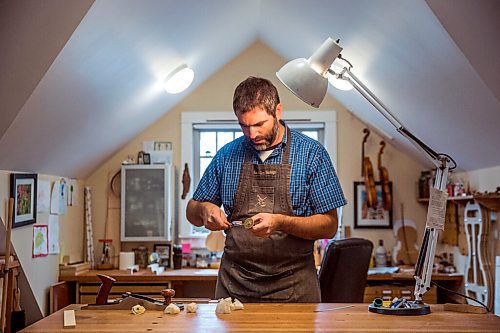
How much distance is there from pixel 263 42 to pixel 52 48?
2.70 meters

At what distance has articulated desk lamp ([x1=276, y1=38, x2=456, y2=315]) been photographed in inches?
85.9

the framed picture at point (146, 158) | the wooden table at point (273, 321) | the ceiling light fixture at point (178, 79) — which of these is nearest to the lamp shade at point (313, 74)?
the wooden table at point (273, 321)

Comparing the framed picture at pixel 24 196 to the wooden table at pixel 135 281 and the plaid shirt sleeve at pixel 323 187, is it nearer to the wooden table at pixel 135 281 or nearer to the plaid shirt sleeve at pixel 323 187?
the wooden table at pixel 135 281

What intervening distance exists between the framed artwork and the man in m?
1.87

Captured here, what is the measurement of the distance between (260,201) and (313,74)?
54 centimetres

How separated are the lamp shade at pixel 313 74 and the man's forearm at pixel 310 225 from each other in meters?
0.42

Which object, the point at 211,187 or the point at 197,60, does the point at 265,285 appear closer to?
the point at 211,187

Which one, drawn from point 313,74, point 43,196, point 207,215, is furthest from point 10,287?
point 313,74

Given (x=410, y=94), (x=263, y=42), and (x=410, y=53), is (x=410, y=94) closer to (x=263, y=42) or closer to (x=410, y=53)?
(x=410, y=53)

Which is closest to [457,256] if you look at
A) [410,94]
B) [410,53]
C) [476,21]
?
[410,94]

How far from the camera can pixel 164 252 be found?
5.22 metres

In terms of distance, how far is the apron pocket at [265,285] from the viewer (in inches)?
97.9

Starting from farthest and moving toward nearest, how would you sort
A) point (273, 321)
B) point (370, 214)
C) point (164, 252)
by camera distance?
point (370, 214) → point (164, 252) → point (273, 321)

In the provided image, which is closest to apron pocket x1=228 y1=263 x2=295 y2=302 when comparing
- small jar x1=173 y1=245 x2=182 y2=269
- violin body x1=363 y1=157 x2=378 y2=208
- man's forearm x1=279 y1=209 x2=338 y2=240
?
man's forearm x1=279 y1=209 x2=338 y2=240
